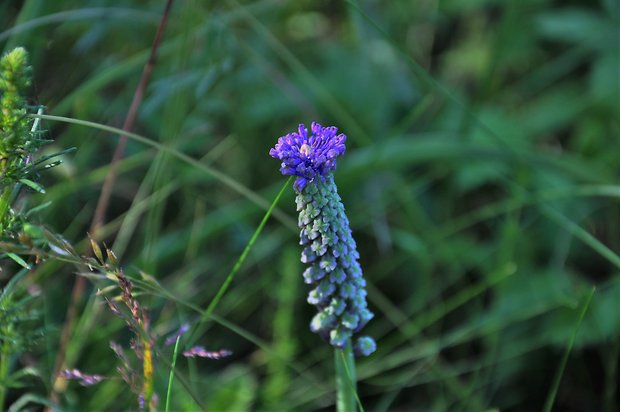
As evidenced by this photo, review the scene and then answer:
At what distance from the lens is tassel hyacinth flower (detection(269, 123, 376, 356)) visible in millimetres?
1098

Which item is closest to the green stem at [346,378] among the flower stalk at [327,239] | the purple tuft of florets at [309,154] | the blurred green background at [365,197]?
the flower stalk at [327,239]

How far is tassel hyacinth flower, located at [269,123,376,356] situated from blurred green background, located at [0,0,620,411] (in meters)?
0.66

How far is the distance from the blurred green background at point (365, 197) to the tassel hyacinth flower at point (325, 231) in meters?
0.66

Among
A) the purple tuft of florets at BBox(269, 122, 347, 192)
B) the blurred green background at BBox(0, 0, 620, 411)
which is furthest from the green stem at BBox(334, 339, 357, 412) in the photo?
the blurred green background at BBox(0, 0, 620, 411)

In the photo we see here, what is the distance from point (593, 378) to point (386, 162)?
928 mm

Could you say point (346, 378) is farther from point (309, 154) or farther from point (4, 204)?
point (4, 204)

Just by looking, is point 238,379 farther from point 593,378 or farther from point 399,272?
point 593,378

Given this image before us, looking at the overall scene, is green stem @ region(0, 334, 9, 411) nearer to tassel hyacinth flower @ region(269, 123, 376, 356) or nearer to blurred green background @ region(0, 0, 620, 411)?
blurred green background @ region(0, 0, 620, 411)

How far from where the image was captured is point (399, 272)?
2670 millimetres

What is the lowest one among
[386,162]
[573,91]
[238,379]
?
[238,379]

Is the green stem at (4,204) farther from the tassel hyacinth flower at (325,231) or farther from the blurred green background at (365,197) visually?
the blurred green background at (365,197)

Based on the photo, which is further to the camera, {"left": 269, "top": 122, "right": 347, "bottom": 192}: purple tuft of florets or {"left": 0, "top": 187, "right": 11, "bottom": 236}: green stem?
{"left": 0, "top": 187, "right": 11, "bottom": 236}: green stem

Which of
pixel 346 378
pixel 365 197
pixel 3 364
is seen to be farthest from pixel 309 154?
pixel 365 197

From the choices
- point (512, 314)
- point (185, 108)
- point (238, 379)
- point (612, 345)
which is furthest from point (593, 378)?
point (185, 108)
